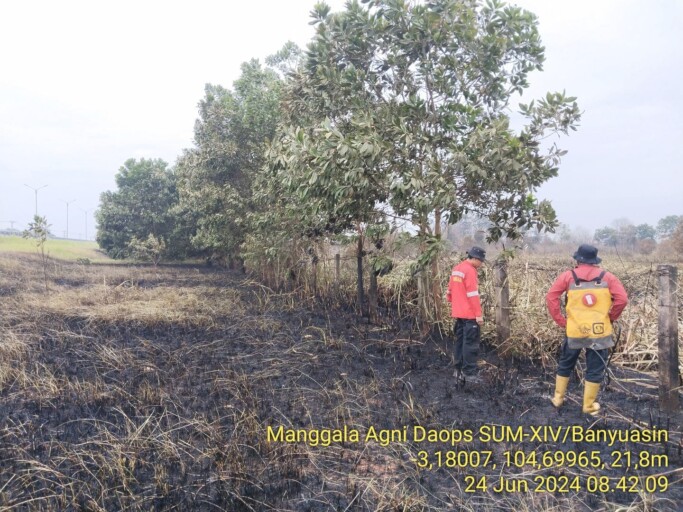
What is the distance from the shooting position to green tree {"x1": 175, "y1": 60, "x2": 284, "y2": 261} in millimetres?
15648

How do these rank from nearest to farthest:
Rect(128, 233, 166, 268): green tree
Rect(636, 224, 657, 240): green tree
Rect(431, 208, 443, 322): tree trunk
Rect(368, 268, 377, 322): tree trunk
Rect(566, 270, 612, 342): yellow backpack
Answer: Rect(566, 270, 612, 342): yellow backpack
Rect(431, 208, 443, 322): tree trunk
Rect(368, 268, 377, 322): tree trunk
Rect(128, 233, 166, 268): green tree
Rect(636, 224, 657, 240): green tree

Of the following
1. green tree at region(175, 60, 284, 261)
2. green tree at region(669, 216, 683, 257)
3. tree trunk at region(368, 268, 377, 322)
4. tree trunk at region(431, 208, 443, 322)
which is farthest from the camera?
green tree at region(669, 216, 683, 257)

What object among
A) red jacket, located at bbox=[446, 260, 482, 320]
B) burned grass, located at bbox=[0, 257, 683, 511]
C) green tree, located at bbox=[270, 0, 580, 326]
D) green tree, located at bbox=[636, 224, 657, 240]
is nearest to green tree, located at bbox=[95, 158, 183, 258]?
burned grass, located at bbox=[0, 257, 683, 511]

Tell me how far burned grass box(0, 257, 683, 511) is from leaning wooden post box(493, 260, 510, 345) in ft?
1.17

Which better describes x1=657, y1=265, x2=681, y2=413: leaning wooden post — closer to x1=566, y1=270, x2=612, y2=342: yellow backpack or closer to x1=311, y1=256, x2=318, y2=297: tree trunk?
x1=566, y1=270, x2=612, y2=342: yellow backpack

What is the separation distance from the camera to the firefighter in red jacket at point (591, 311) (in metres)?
4.57

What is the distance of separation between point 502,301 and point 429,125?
2696mm

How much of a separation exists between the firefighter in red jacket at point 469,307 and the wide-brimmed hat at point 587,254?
1.32 meters

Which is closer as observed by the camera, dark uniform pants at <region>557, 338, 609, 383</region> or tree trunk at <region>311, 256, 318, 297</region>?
dark uniform pants at <region>557, 338, 609, 383</region>

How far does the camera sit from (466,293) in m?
5.88

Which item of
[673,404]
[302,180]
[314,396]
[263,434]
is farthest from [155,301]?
[673,404]

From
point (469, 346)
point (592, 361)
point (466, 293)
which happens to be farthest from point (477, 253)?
point (592, 361)

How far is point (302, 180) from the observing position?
7.20 metres

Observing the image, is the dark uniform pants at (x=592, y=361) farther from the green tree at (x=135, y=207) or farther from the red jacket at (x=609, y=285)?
the green tree at (x=135, y=207)
